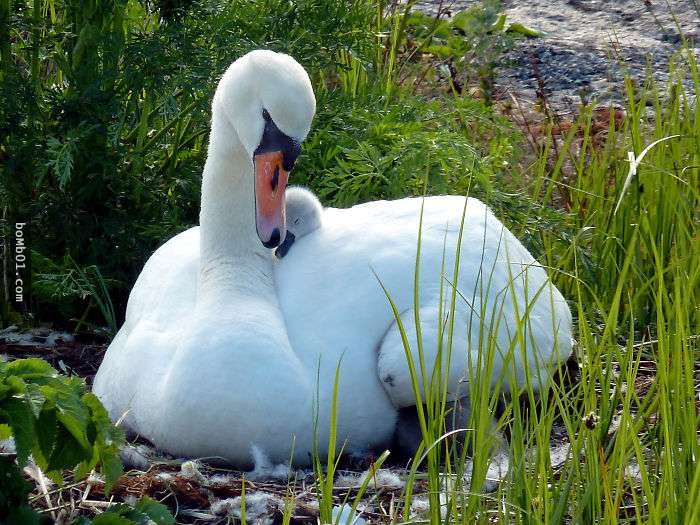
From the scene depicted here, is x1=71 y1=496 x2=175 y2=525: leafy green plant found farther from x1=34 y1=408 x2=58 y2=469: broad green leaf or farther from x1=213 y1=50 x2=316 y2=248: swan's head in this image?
x1=213 y1=50 x2=316 y2=248: swan's head

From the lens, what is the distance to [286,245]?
177 inches

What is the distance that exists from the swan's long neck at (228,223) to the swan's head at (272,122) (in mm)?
284

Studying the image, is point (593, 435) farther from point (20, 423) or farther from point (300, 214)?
point (300, 214)

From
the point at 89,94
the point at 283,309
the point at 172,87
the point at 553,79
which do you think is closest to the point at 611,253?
the point at 283,309

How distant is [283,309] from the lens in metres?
4.22

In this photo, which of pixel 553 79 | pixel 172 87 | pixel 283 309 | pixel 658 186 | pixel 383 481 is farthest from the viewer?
pixel 553 79

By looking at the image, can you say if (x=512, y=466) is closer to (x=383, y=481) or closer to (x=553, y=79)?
(x=383, y=481)

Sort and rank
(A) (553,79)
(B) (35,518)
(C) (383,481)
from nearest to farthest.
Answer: (B) (35,518)
(C) (383,481)
(A) (553,79)

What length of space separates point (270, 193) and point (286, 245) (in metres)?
0.54

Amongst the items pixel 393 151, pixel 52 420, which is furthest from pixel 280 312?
pixel 52 420

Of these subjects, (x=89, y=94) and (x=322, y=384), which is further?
(x=89, y=94)

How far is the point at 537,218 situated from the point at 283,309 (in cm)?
133

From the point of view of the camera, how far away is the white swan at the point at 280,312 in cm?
388

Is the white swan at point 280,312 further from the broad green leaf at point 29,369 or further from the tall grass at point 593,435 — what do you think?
the broad green leaf at point 29,369
